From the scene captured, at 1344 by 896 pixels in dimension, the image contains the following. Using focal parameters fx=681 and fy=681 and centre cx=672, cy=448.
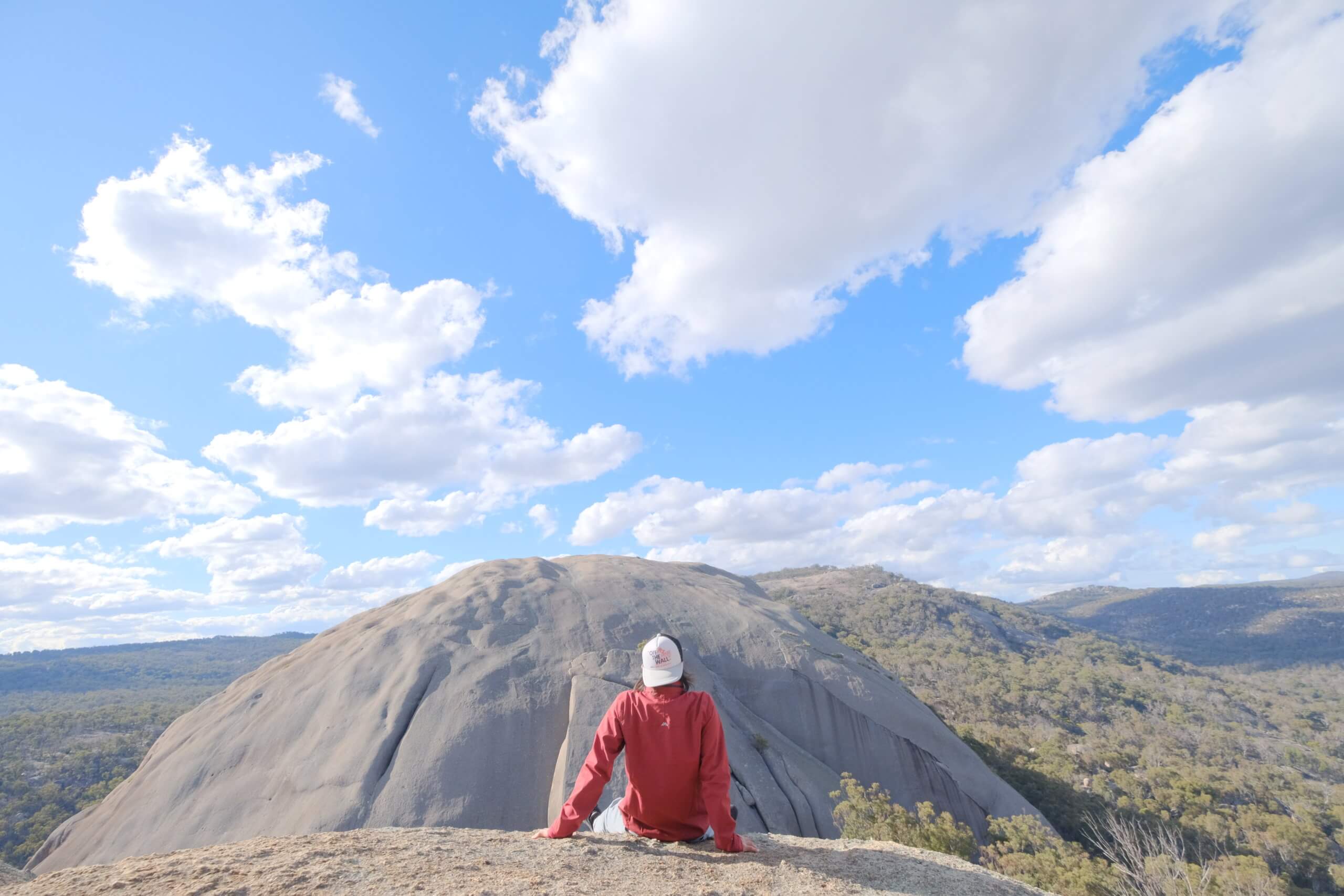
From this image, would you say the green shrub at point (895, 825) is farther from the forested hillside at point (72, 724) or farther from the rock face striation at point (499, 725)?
the forested hillside at point (72, 724)

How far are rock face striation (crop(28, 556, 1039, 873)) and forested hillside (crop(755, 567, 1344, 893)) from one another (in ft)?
32.7

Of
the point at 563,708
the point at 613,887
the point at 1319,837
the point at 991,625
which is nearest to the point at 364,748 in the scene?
the point at 563,708

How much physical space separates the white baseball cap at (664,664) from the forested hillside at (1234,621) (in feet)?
404

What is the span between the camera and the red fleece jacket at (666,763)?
5.66 meters

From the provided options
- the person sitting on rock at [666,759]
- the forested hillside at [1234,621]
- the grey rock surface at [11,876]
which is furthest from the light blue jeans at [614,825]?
the forested hillside at [1234,621]

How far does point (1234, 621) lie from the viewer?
117312mm

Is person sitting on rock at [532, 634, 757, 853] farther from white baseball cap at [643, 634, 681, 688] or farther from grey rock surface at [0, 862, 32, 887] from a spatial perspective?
grey rock surface at [0, 862, 32, 887]

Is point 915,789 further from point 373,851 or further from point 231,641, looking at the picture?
point 231,641

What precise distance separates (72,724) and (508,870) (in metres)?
71.5

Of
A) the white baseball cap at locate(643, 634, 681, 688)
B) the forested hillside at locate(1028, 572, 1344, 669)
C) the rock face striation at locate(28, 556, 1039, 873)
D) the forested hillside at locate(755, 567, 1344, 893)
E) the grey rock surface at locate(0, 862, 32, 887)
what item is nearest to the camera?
the white baseball cap at locate(643, 634, 681, 688)

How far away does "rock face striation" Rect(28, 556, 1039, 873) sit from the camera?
53.6 ft

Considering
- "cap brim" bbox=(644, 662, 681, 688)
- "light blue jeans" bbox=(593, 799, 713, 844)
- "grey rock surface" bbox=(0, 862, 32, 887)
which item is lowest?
"grey rock surface" bbox=(0, 862, 32, 887)

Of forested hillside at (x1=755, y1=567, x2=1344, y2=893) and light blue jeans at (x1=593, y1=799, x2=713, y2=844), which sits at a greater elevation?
light blue jeans at (x1=593, y1=799, x2=713, y2=844)

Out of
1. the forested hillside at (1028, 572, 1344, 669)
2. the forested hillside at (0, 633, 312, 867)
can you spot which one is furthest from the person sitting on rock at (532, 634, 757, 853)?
the forested hillside at (1028, 572, 1344, 669)
